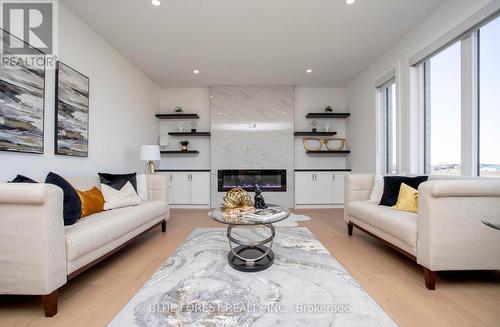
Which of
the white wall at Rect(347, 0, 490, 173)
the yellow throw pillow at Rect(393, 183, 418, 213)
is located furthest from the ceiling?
the yellow throw pillow at Rect(393, 183, 418, 213)

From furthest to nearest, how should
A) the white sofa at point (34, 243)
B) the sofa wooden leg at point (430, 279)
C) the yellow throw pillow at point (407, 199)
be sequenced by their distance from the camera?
1. the yellow throw pillow at point (407, 199)
2. the sofa wooden leg at point (430, 279)
3. the white sofa at point (34, 243)

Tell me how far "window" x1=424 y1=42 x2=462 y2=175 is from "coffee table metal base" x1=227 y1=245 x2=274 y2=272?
2.23 metres

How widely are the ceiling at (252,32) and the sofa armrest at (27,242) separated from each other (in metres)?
2.24

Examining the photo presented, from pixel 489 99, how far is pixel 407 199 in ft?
3.93

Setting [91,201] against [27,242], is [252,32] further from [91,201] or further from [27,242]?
[27,242]

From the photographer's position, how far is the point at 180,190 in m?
4.91

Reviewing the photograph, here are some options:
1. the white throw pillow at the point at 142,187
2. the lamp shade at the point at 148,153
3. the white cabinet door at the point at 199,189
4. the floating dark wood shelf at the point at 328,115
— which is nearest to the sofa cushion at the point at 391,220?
the floating dark wood shelf at the point at 328,115

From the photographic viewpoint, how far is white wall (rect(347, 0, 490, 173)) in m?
2.43

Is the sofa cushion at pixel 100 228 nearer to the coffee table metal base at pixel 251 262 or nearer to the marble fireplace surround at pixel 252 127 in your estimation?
the coffee table metal base at pixel 251 262

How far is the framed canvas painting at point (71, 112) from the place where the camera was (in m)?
2.43

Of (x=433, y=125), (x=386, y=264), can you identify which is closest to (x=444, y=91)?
(x=433, y=125)

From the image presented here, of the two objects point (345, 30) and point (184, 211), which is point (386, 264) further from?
point (184, 211)

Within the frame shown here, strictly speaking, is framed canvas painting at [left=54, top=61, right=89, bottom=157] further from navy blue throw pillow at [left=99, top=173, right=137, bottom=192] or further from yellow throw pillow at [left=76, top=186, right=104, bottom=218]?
yellow throw pillow at [left=76, top=186, right=104, bottom=218]

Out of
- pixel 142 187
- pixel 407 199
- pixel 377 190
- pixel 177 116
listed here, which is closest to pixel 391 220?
pixel 407 199
